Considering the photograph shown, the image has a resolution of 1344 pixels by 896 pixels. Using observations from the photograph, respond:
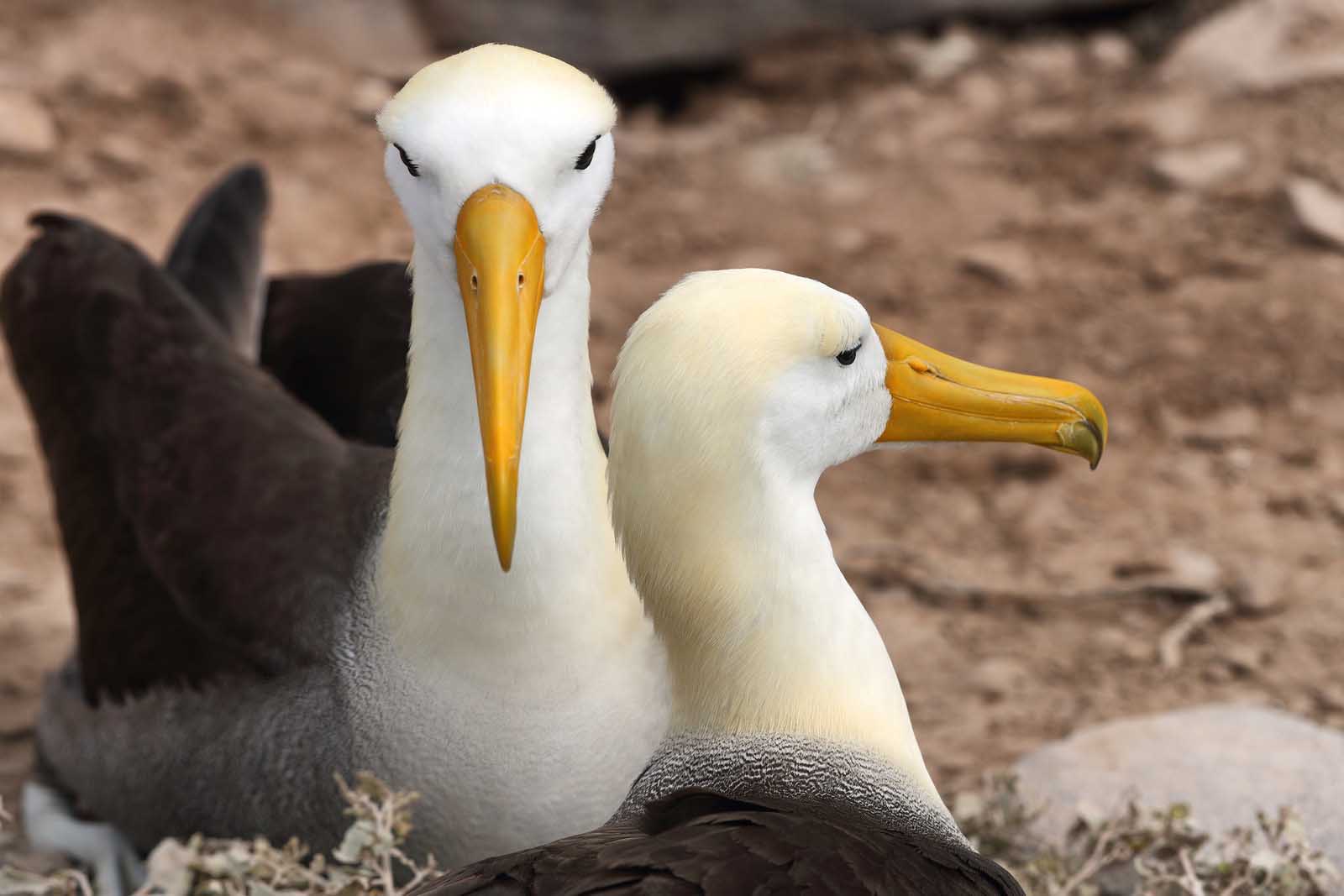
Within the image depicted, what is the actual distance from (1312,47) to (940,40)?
5.28 ft

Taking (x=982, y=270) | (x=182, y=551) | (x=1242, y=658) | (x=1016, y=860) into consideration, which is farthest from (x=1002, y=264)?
(x=182, y=551)

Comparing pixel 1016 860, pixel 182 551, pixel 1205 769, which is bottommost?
pixel 1016 860

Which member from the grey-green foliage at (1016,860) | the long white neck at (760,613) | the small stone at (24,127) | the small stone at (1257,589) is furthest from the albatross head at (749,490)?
the small stone at (24,127)

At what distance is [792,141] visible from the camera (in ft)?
25.2

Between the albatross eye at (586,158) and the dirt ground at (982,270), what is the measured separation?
201 centimetres

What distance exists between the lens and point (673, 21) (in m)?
7.93

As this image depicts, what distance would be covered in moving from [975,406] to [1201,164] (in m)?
4.48

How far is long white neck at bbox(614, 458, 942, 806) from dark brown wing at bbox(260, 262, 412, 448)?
4.00 ft

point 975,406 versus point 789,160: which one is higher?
point 789,160

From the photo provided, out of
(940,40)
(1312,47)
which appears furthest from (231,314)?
(1312,47)

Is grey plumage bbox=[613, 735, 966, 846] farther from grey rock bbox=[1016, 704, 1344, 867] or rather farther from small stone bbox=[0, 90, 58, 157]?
small stone bbox=[0, 90, 58, 157]

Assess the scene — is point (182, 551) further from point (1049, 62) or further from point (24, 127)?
point (1049, 62)

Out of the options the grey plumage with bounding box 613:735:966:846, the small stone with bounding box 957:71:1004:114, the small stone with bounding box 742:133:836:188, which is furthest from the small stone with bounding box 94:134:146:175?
the grey plumage with bounding box 613:735:966:846

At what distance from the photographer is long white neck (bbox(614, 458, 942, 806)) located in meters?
2.73
